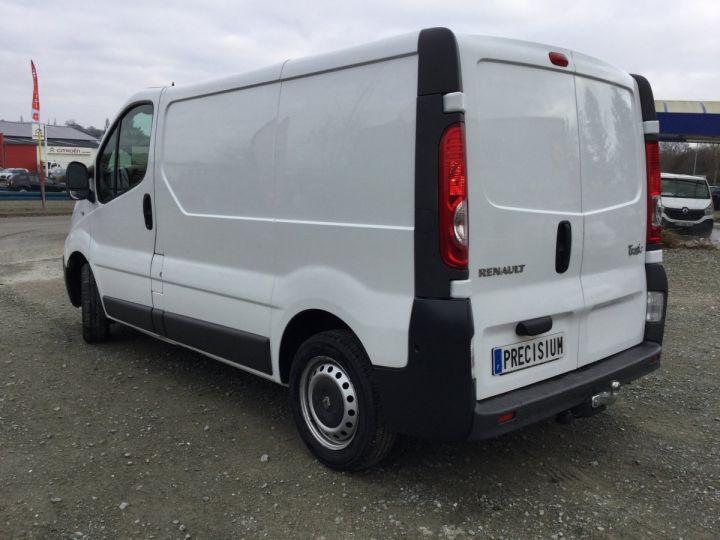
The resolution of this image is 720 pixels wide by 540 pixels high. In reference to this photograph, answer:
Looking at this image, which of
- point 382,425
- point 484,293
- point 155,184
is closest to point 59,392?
point 155,184

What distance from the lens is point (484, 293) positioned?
2.80 meters

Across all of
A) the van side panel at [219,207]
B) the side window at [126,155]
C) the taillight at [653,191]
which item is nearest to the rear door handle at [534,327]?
the taillight at [653,191]

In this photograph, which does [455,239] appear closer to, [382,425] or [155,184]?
[382,425]

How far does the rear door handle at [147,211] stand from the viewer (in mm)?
4594

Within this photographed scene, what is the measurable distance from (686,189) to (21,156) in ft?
209

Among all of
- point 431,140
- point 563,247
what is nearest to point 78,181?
point 431,140

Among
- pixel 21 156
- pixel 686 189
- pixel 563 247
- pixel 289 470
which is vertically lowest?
pixel 289 470

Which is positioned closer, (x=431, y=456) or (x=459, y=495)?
(x=459, y=495)

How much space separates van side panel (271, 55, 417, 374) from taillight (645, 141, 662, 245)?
5.86 ft

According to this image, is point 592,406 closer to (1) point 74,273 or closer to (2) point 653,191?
(2) point 653,191

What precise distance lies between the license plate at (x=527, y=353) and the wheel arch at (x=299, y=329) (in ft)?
2.86

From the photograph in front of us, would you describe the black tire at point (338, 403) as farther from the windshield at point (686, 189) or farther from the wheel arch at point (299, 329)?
the windshield at point (686, 189)

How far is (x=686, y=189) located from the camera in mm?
15594

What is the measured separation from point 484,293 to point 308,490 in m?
1.38
